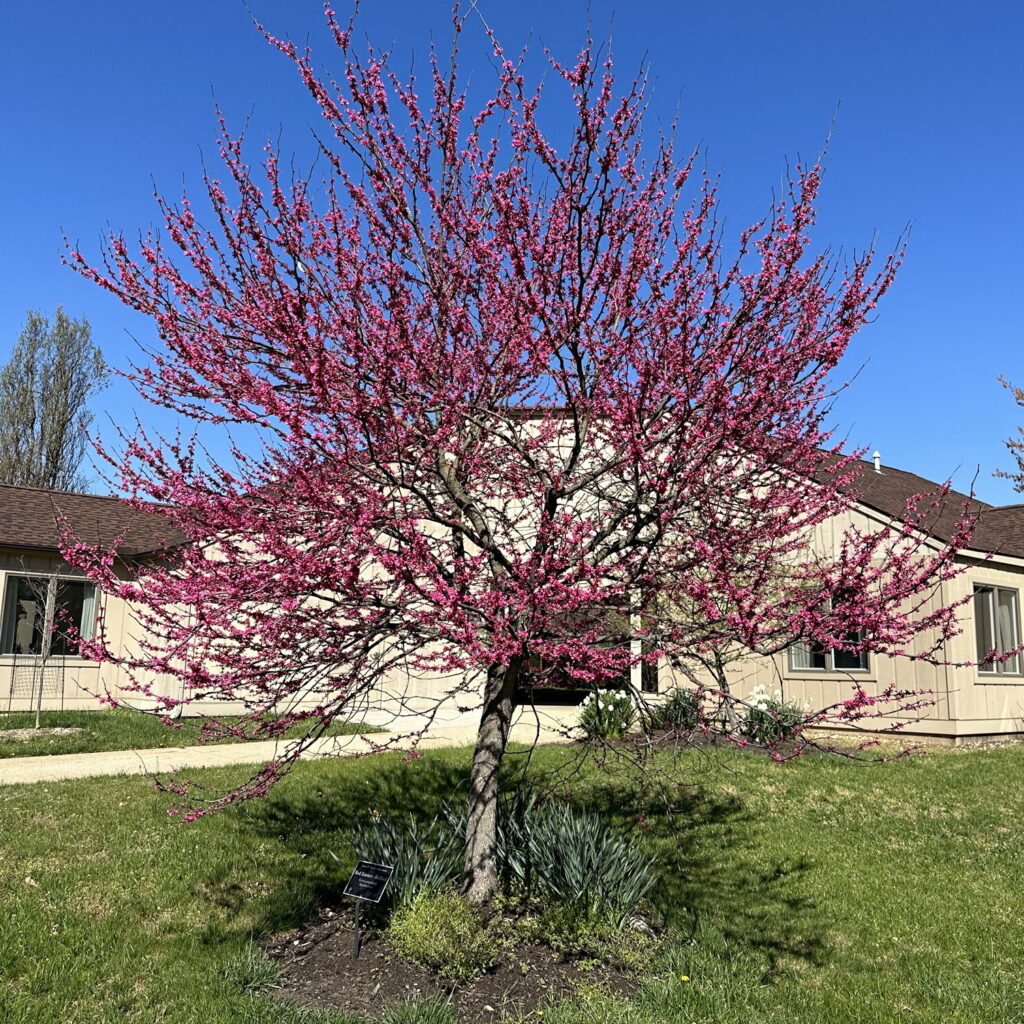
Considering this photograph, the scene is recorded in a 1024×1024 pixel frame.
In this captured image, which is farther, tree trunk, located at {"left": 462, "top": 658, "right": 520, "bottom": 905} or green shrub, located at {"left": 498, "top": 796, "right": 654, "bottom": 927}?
tree trunk, located at {"left": 462, "top": 658, "right": 520, "bottom": 905}

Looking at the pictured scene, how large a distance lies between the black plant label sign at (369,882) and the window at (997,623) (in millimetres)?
11867

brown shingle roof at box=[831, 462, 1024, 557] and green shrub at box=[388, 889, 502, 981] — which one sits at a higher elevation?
brown shingle roof at box=[831, 462, 1024, 557]

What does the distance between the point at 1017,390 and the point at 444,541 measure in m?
18.4

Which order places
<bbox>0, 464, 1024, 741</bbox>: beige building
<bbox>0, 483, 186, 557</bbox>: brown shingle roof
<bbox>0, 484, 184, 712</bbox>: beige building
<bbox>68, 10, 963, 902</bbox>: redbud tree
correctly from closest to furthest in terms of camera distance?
<bbox>68, 10, 963, 902</bbox>: redbud tree
<bbox>0, 464, 1024, 741</bbox>: beige building
<bbox>0, 484, 184, 712</bbox>: beige building
<bbox>0, 483, 186, 557</bbox>: brown shingle roof

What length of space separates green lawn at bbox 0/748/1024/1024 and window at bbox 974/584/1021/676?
463 centimetres

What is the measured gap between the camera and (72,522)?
16266 millimetres

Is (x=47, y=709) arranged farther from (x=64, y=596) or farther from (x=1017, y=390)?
(x=1017, y=390)

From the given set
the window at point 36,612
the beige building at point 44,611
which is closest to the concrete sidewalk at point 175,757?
the beige building at point 44,611

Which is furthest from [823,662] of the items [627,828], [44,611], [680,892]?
[44,611]

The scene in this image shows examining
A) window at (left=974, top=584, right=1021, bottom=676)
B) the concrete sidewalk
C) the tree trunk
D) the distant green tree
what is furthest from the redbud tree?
the distant green tree

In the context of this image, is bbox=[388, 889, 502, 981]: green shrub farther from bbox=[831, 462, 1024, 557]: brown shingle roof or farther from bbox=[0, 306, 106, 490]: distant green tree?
bbox=[0, 306, 106, 490]: distant green tree

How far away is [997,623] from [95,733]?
552 inches

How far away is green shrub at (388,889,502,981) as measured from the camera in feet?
14.9

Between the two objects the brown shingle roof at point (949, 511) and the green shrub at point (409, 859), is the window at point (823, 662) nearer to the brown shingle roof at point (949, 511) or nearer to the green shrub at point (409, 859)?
the brown shingle roof at point (949, 511)
